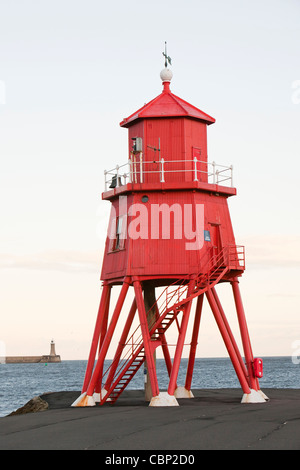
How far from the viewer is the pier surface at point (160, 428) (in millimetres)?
20578

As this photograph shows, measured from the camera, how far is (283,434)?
21984 mm

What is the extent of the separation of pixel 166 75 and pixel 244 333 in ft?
40.9

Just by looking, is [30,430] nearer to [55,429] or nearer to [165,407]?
[55,429]

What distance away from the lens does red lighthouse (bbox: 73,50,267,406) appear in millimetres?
32656

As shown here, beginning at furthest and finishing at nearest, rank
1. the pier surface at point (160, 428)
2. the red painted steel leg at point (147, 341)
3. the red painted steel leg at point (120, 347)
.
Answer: the red painted steel leg at point (120, 347) → the red painted steel leg at point (147, 341) → the pier surface at point (160, 428)

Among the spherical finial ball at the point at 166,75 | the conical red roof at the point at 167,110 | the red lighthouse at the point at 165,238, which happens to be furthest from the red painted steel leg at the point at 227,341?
the spherical finial ball at the point at 166,75

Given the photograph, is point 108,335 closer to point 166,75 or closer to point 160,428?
point 160,428

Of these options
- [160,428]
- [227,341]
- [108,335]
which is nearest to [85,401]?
[108,335]

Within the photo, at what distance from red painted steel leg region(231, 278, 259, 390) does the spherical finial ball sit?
9.91 meters

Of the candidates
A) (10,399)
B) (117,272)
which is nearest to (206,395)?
(117,272)

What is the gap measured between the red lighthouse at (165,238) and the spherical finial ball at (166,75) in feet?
0.41

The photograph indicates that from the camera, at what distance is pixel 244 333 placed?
34500 millimetres

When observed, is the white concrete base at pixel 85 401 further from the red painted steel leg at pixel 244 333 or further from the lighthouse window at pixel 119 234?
the red painted steel leg at pixel 244 333
